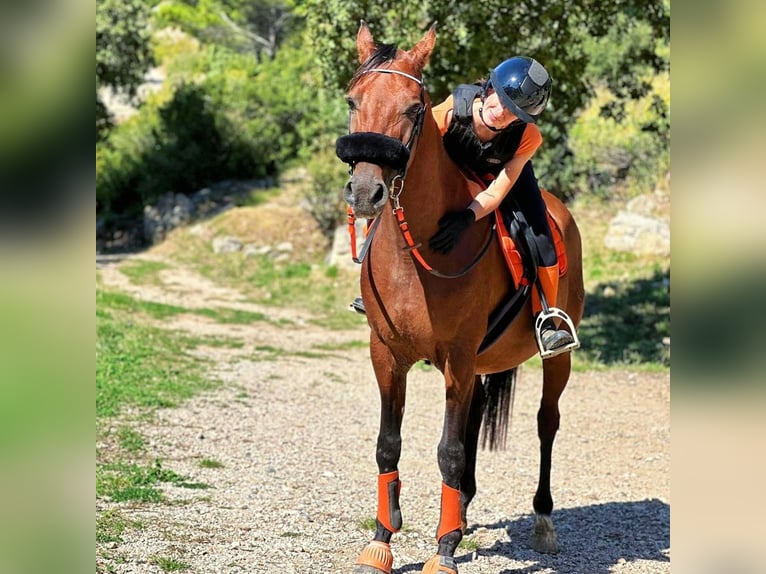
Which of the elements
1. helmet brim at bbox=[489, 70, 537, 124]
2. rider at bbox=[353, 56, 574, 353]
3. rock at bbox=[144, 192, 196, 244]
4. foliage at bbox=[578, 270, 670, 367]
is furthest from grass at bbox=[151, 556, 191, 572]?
rock at bbox=[144, 192, 196, 244]

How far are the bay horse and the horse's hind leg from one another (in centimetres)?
87

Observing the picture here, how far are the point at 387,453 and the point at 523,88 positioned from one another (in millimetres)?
1991

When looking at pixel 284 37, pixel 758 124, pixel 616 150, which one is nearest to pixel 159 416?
pixel 758 124

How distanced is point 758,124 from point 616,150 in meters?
20.7

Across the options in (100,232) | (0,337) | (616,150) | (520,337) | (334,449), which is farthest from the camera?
(100,232)

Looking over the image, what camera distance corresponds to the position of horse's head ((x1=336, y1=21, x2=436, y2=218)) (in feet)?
11.3

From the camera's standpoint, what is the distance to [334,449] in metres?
7.84

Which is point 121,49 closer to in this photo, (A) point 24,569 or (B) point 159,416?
(B) point 159,416

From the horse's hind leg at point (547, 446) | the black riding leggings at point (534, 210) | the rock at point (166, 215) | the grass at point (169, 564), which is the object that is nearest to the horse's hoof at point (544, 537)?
the horse's hind leg at point (547, 446)

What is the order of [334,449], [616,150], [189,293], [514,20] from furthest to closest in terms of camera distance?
[616,150], [189,293], [514,20], [334,449]

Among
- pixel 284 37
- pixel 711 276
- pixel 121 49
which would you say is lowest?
pixel 711 276

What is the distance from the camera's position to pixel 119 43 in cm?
2359

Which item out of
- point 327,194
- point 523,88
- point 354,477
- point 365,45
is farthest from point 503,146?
point 327,194

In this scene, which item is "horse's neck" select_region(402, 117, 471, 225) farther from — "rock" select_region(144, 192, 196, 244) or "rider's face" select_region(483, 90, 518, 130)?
"rock" select_region(144, 192, 196, 244)
